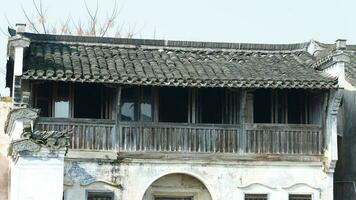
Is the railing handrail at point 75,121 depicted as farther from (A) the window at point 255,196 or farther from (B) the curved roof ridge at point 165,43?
(A) the window at point 255,196

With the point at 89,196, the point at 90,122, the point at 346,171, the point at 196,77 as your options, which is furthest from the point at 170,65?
the point at 346,171

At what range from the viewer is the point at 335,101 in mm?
22906

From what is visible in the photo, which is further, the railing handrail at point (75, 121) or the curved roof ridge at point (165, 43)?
the curved roof ridge at point (165, 43)

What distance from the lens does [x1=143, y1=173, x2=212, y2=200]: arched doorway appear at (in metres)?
22.8

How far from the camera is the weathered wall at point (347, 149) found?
2461cm

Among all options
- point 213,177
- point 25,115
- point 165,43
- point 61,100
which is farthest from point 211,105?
point 25,115

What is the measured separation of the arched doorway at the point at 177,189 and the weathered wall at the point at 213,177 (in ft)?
0.09

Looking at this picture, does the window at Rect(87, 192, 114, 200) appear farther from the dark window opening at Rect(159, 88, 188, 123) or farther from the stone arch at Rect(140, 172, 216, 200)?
the dark window opening at Rect(159, 88, 188, 123)

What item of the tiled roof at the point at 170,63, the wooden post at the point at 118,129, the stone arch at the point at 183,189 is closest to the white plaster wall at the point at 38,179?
the tiled roof at the point at 170,63

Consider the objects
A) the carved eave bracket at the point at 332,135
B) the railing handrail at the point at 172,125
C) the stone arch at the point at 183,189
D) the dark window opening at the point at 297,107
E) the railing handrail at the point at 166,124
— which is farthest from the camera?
the dark window opening at the point at 297,107

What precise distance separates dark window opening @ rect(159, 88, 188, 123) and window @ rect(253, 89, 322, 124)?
1.91 meters

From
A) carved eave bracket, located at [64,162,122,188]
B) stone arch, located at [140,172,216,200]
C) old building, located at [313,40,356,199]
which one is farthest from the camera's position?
old building, located at [313,40,356,199]

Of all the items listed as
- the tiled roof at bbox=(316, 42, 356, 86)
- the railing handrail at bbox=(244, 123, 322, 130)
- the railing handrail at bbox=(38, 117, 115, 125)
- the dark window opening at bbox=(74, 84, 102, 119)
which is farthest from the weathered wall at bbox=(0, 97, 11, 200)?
the tiled roof at bbox=(316, 42, 356, 86)

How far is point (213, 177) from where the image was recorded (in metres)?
22.7
